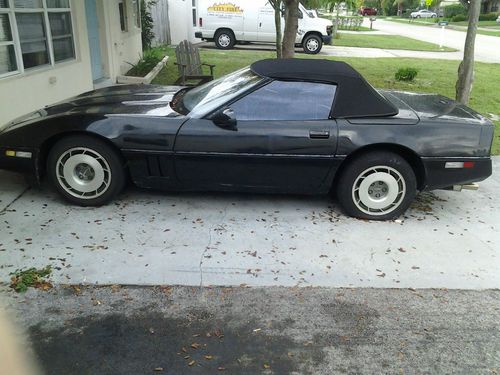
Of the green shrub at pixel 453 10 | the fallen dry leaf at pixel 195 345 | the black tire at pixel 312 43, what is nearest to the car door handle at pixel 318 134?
the fallen dry leaf at pixel 195 345

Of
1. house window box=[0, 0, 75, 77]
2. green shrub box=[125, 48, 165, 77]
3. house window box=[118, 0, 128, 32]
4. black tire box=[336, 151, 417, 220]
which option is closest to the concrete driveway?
black tire box=[336, 151, 417, 220]

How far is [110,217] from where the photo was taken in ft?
13.9

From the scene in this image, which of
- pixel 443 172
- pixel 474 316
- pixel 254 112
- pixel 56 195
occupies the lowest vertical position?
pixel 474 316

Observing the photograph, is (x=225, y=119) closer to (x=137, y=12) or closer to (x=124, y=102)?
(x=124, y=102)

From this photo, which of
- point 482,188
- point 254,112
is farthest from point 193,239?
point 482,188

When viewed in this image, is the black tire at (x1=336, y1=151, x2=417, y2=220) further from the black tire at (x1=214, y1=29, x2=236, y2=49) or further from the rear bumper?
the black tire at (x1=214, y1=29, x2=236, y2=49)

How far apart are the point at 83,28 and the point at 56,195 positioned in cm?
491

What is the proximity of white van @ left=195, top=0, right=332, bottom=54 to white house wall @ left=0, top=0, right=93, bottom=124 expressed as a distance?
11410mm

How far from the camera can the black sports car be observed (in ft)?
13.7

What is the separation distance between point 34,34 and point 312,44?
1378 centimetres

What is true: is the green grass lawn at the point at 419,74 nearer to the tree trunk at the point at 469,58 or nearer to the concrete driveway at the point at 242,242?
the tree trunk at the point at 469,58

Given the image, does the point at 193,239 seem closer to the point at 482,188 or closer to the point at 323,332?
the point at 323,332

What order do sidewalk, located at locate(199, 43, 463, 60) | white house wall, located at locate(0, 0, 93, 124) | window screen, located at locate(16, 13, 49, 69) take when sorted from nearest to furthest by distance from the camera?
white house wall, located at locate(0, 0, 93, 124)
window screen, located at locate(16, 13, 49, 69)
sidewalk, located at locate(199, 43, 463, 60)

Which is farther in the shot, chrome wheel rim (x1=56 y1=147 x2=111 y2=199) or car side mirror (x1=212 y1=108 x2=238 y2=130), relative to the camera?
chrome wheel rim (x1=56 y1=147 x2=111 y2=199)
